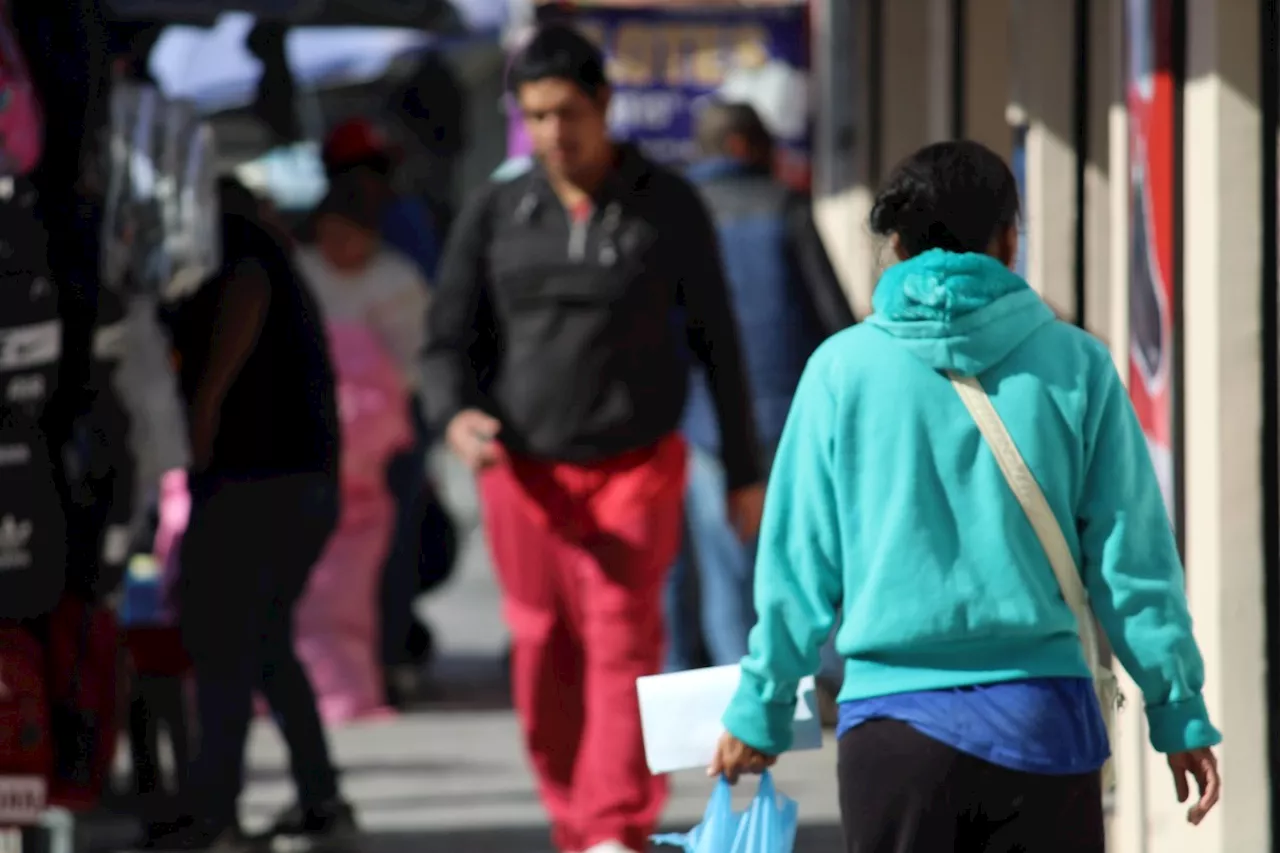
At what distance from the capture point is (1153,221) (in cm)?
618

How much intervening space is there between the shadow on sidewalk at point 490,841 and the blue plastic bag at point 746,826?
3159 mm

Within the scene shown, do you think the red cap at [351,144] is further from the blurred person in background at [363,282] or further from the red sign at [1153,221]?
the red sign at [1153,221]

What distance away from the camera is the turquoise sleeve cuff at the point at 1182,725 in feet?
12.3

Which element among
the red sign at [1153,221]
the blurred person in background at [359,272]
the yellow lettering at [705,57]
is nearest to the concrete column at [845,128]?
the yellow lettering at [705,57]

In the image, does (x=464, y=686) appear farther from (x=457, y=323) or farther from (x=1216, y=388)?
(x=1216, y=388)

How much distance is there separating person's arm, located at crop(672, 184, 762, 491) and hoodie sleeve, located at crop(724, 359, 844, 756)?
2.85 meters

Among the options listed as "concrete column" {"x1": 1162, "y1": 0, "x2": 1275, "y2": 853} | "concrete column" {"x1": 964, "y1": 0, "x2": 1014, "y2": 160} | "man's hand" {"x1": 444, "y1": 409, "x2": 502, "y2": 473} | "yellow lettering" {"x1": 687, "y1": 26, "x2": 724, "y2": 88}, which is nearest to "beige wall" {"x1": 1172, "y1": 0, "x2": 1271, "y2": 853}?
"concrete column" {"x1": 1162, "y1": 0, "x2": 1275, "y2": 853}

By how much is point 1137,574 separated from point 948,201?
0.55 metres

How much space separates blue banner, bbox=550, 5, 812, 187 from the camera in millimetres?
11125

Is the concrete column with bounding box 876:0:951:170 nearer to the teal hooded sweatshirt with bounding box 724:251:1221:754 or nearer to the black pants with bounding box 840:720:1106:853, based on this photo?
the teal hooded sweatshirt with bounding box 724:251:1221:754

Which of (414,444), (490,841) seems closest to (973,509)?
(490,841)

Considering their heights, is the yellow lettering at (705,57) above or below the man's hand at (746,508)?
above

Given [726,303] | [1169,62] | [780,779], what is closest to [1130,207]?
[1169,62]

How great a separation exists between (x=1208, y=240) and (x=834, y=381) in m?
2.09
